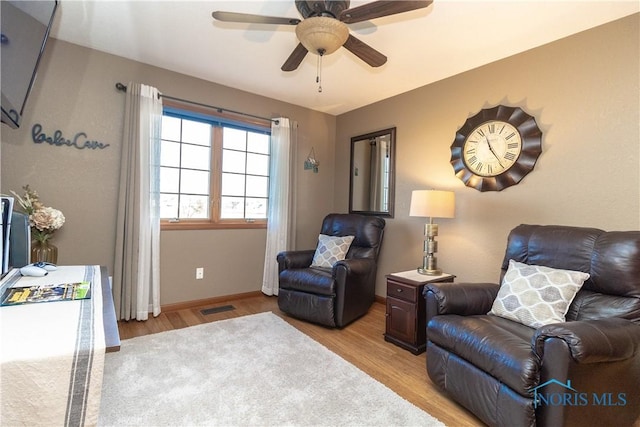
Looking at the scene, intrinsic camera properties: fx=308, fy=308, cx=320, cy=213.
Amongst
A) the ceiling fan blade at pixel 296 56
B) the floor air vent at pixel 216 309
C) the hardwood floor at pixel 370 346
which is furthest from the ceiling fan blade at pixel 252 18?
the floor air vent at pixel 216 309

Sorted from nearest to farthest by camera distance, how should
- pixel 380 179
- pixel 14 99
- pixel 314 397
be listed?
pixel 14 99
pixel 314 397
pixel 380 179

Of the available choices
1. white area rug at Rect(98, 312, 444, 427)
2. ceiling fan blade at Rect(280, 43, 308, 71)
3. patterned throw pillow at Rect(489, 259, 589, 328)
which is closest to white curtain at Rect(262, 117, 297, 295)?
white area rug at Rect(98, 312, 444, 427)

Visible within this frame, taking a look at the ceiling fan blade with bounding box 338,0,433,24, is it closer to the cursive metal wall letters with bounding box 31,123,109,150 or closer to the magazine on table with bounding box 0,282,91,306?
the magazine on table with bounding box 0,282,91,306

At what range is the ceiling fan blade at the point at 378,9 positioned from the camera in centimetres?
154

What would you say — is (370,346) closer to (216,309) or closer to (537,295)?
(537,295)

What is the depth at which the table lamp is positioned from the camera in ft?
8.70

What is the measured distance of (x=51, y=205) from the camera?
261 cm

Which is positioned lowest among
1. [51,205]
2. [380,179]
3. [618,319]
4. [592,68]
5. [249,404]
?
[249,404]

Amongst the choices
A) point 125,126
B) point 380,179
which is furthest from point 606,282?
point 125,126

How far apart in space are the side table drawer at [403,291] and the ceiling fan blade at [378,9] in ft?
6.20

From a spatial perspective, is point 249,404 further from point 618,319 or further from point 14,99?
point 14,99

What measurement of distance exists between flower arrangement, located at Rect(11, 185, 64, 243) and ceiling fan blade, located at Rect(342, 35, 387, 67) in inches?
97.6

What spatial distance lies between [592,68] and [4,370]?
3.40 metres

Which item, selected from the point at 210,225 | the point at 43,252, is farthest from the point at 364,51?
the point at 43,252
